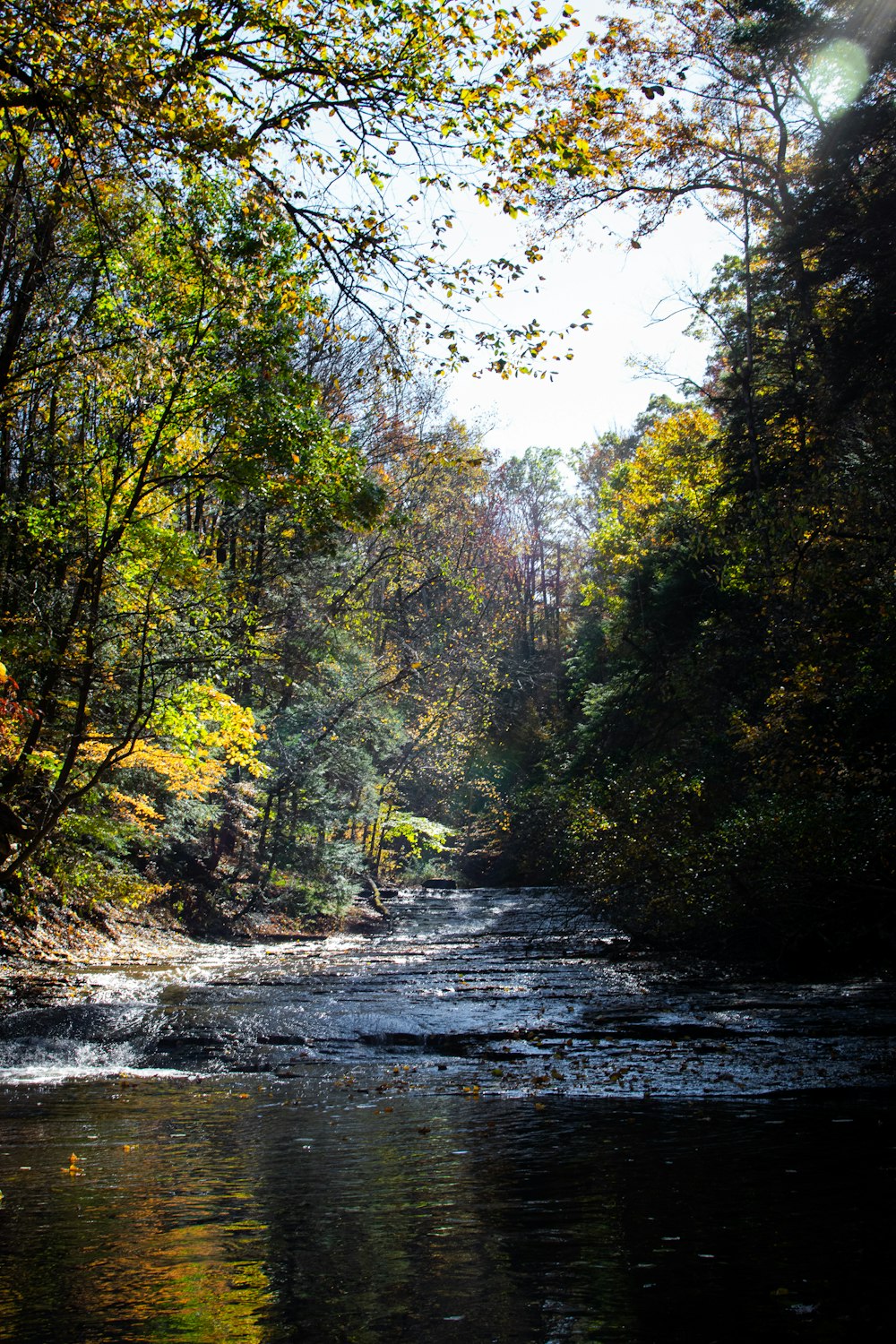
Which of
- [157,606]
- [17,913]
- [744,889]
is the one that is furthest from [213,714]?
[744,889]

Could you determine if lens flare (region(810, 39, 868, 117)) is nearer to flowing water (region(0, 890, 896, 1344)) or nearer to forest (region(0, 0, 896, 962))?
forest (region(0, 0, 896, 962))

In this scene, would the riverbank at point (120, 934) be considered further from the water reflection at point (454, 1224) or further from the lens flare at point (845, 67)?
the lens flare at point (845, 67)

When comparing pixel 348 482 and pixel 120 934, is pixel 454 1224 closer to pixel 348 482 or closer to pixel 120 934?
pixel 348 482

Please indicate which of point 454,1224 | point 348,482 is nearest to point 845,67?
point 348,482

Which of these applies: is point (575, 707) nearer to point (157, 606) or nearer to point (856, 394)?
point (856, 394)

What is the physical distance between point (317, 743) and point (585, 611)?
23675 mm

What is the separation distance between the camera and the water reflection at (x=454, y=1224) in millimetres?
3033

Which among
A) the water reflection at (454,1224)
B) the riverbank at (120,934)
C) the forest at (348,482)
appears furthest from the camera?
the riverbank at (120,934)

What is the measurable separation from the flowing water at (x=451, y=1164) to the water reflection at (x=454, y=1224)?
0.06 ft

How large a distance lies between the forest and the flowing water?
2.06 m

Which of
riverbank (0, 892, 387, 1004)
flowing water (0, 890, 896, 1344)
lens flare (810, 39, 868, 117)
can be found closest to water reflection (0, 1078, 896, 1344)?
flowing water (0, 890, 896, 1344)

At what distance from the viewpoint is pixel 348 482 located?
1037 centimetres

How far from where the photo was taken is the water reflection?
3.03m

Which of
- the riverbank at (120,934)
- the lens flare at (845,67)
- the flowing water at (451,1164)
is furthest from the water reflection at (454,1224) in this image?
the lens flare at (845,67)
